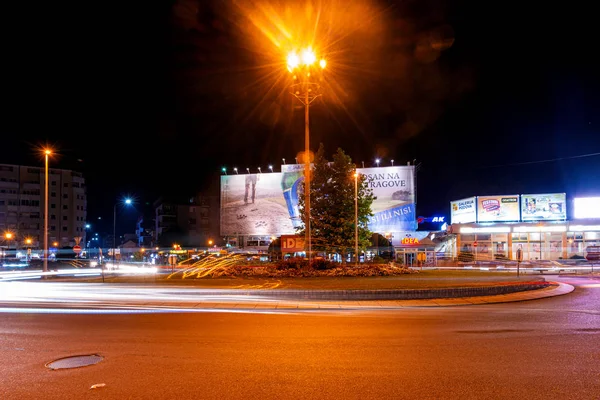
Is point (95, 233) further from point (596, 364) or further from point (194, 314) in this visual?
point (596, 364)

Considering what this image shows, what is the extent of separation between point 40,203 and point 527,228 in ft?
254

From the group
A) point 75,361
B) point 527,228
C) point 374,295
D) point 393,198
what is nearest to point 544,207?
point 527,228

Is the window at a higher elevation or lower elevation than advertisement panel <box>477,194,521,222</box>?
higher

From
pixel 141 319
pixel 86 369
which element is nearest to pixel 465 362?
pixel 86 369

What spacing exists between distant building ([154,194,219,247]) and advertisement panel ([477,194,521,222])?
47068mm

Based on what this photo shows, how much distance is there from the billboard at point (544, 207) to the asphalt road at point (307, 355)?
44.3m

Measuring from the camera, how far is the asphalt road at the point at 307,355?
243 inches

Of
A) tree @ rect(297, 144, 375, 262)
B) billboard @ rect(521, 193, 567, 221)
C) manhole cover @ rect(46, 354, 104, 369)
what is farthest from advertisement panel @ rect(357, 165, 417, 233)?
manhole cover @ rect(46, 354, 104, 369)

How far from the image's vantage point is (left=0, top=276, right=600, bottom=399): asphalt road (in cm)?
618

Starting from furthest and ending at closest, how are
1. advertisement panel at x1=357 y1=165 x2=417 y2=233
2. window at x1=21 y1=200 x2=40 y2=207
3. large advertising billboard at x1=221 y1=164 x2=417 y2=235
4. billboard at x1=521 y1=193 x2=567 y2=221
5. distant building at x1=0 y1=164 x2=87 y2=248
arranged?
window at x1=21 y1=200 x2=40 y2=207 < distant building at x1=0 y1=164 x2=87 y2=248 < large advertising billboard at x1=221 y1=164 x2=417 y2=235 < advertisement panel at x1=357 y1=165 x2=417 y2=233 < billboard at x1=521 y1=193 x2=567 y2=221

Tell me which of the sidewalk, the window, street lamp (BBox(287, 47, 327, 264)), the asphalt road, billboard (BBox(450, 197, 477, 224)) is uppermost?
street lamp (BBox(287, 47, 327, 264))

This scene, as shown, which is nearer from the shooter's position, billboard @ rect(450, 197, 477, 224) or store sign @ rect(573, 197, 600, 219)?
store sign @ rect(573, 197, 600, 219)

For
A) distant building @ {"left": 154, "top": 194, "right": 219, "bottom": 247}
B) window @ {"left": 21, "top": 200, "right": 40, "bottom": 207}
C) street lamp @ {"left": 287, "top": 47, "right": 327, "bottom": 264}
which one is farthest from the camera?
distant building @ {"left": 154, "top": 194, "right": 219, "bottom": 247}

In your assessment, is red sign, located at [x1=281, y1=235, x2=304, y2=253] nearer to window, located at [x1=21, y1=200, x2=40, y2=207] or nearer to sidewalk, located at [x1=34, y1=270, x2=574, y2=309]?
sidewalk, located at [x1=34, y1=270, x2=574, y2=309]
